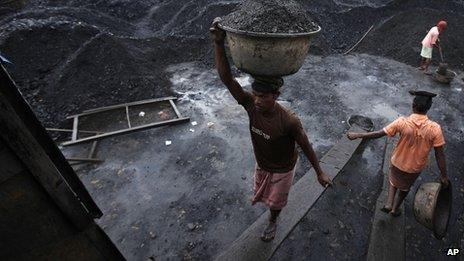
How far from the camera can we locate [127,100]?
730 centimetres

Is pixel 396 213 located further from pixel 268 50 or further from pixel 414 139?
pixel 268 50

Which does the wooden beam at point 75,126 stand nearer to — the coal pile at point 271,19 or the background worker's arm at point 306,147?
the coal pile at point 271,19

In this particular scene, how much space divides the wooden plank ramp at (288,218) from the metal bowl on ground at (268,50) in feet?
6.77

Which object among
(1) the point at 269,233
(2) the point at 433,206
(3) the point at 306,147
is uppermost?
(3) the point at 306,147

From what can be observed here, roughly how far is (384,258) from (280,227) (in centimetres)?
123

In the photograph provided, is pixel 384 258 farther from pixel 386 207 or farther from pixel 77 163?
pixel 77 163

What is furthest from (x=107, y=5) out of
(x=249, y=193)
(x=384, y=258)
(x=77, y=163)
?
(x=384, y=258)

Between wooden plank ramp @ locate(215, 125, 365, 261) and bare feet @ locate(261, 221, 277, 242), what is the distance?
1.9 inches

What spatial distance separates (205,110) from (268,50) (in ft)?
15.0

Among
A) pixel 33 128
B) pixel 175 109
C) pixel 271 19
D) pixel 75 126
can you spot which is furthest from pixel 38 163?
pixel 175 109

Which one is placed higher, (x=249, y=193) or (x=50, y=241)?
(x=50, y=241)

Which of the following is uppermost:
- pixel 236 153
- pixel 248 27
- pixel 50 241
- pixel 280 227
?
pixel 248 27

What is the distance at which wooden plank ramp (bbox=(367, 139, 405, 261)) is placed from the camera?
3537 mm

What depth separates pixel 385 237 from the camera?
378 cm
